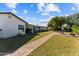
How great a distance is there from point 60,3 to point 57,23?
2.16 ft

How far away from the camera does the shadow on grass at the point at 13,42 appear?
691cm

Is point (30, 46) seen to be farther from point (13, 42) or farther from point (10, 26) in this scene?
point (10, 26)

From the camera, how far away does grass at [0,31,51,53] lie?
6.96m

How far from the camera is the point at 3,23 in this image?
7445 millimetres

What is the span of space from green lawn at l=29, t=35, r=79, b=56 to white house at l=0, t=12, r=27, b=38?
3.26 ft

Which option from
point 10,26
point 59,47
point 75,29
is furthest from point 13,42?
point 75,29

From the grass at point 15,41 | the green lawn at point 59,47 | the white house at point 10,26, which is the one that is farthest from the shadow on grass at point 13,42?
the green lawn at point 59,47

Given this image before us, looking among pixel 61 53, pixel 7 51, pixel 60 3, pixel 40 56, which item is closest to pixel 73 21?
pixel 60 3

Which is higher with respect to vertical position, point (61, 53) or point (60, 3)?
point (60, 3)

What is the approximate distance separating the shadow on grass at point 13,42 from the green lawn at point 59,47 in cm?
64

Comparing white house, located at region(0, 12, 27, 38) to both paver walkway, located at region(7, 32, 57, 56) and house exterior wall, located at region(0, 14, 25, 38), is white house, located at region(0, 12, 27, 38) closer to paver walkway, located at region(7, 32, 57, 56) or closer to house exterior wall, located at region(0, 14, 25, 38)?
house exterior wall, located at region(0, 14, 25, 38)

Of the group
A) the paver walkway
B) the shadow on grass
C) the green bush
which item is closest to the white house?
the shadow on grass

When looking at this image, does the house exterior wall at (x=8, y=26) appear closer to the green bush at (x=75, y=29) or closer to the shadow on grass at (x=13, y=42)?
the shadow on grass at (x=13, y=42)

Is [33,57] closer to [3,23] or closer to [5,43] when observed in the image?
[5,43]
